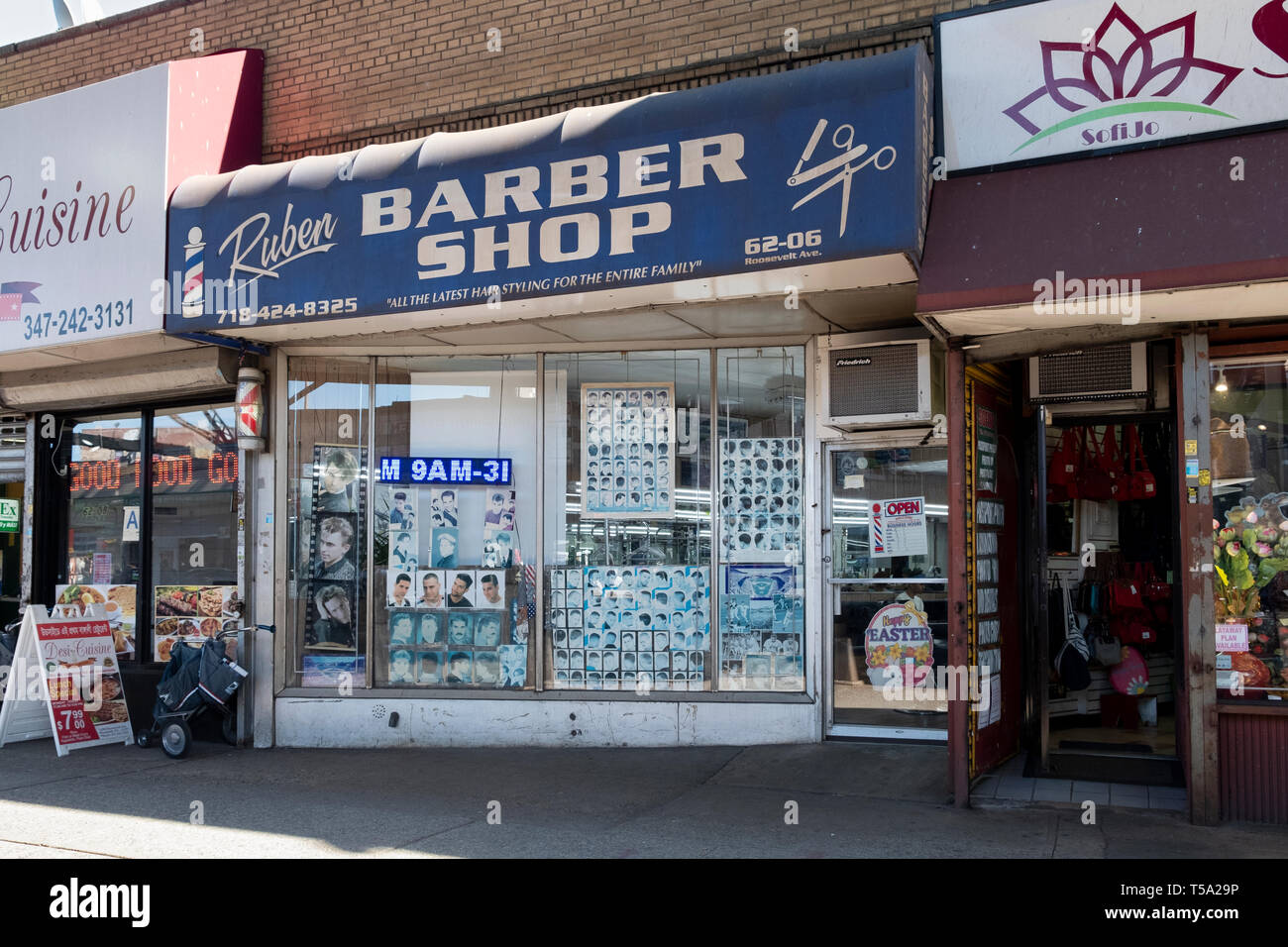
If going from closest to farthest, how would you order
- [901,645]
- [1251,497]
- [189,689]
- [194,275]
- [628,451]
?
[1251,497], [901,645], [194,275], [189,689], [628,451]

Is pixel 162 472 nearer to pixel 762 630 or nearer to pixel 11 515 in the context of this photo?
pixel 11 515

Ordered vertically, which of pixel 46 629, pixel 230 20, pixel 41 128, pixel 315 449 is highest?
pixel 230 20

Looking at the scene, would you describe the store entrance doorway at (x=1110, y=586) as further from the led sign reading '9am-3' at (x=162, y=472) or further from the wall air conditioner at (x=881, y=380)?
Answer: the led sign reading '9am-3' at (x=162, y=472)

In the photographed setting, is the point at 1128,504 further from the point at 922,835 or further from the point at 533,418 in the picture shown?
the point at 533,418

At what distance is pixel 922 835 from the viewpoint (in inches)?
249

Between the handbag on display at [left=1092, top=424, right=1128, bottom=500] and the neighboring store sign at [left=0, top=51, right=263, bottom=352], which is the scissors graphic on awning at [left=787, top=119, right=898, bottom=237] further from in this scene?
the neighboring store sign at [left=0, top=51, right=263, bottom=352]

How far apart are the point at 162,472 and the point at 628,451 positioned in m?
4.81

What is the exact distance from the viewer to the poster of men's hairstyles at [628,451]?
360 inches

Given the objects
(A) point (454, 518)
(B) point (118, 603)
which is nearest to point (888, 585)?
(A) point (454, 518)

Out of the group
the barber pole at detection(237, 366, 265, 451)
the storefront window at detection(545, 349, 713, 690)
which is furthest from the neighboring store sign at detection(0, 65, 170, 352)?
the storefront window at detection(545, 349, 713, 690)

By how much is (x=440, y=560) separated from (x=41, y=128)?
5.33m

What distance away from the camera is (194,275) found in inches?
343
